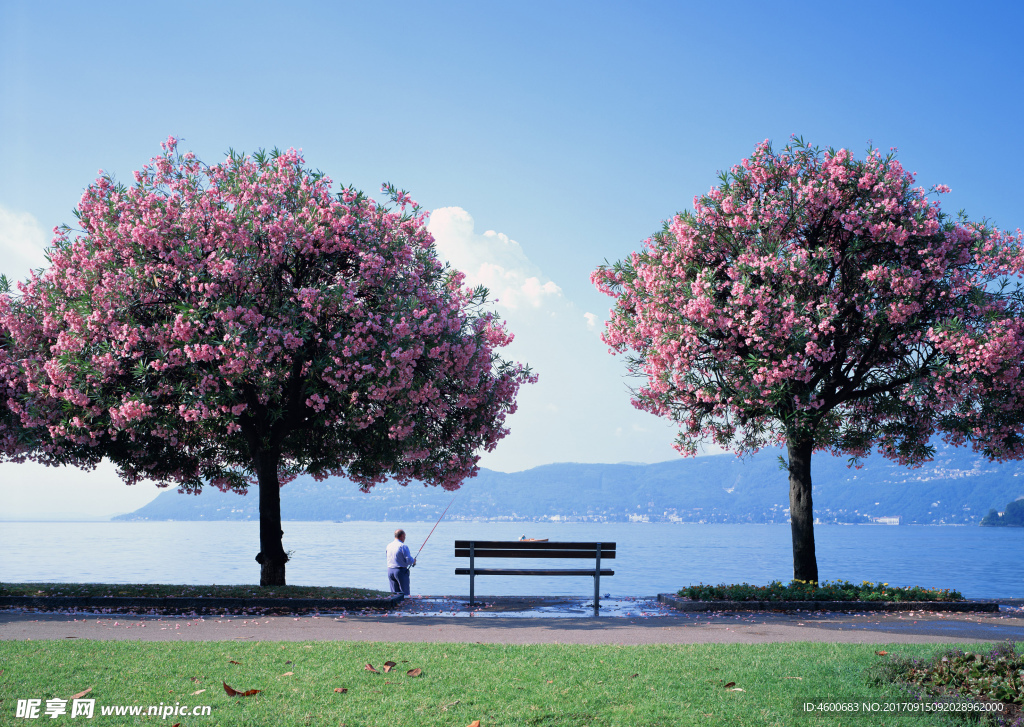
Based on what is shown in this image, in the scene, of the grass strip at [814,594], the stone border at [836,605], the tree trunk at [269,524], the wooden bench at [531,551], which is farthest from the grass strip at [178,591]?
the grass strip at [814,594]

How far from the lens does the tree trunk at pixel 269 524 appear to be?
18.5m

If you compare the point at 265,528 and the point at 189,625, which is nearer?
the point at 189,625

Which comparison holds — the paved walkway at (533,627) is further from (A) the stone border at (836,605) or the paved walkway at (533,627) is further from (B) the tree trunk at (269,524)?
(B) the tree trunk at (269,524)

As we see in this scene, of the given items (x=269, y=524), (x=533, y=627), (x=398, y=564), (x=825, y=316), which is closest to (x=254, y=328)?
(x=269, y=524)

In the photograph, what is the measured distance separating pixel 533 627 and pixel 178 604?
22.8 ft

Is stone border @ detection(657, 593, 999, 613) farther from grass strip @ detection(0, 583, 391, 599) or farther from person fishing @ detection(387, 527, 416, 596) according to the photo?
grass strip @ detection(0, 583, 391, 599)

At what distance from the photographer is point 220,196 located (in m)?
17.5

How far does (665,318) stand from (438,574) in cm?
5280

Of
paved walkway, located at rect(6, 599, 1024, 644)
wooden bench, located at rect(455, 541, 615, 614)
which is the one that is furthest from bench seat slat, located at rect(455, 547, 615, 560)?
paved walkway, located at rect(6, 599, 1024, 644)

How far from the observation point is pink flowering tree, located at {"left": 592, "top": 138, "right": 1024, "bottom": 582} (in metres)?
17.2

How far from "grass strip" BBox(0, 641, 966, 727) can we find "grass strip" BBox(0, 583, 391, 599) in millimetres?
5560

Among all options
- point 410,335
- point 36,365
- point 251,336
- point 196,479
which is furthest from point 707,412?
point 36,365

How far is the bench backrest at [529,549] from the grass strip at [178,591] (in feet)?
6.98

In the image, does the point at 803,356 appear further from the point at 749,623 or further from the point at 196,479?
the point at 196,479
